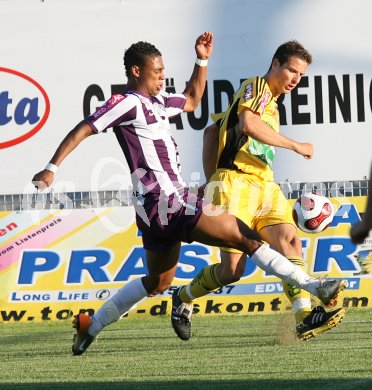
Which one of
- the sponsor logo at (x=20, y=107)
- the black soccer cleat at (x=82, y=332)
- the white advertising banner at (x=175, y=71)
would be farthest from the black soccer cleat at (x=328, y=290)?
the sponsor logo at (x=20, y=107)

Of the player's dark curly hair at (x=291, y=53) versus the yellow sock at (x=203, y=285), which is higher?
the player's dark curly hair at (x=291, y=53)

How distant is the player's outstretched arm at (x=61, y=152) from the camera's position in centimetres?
695

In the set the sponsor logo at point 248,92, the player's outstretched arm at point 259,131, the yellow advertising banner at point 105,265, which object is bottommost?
the yellow advertising banner at point 105,265

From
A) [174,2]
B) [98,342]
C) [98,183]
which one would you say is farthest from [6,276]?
[174,2]

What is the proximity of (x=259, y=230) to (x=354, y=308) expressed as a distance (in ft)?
13.5

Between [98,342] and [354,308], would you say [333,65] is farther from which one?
[98,342]

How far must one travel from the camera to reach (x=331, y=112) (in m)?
12.9

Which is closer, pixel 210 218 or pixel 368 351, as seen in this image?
pixel 210 218

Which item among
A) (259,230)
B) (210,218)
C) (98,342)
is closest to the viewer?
(210,218)

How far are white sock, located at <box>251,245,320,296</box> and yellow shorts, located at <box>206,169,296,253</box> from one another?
0.99m

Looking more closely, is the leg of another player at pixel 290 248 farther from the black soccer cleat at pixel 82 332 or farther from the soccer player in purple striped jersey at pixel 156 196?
the black soccer cleat at pixel 82 332

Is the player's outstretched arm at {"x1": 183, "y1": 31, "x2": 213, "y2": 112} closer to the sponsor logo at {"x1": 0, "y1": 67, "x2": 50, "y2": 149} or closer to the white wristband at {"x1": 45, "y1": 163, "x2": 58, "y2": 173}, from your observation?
the white wristband at {"x1": 45, "y1": 163, "x2": 58, "y2": 173}

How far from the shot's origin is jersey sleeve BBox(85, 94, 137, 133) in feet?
24.3

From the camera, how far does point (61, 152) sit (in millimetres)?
7211
